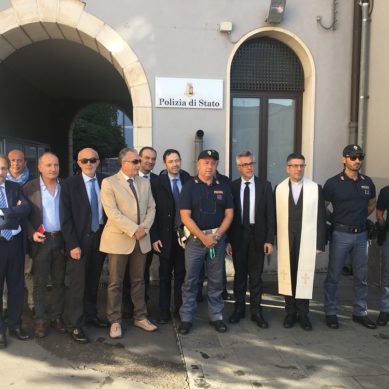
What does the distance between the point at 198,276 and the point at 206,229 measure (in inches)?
20.6

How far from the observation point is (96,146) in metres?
26.0

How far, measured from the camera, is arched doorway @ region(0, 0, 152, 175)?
241 inches

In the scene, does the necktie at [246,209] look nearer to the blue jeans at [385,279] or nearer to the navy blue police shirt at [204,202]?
the navy blue police shirt at [204,202]

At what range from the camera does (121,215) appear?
4148 mm

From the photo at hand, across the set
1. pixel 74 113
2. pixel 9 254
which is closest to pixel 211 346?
pixel 9 254

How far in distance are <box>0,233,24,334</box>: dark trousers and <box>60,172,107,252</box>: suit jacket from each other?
17.6 inches

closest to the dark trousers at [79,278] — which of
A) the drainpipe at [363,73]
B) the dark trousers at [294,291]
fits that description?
the dark trousers at [294,291]

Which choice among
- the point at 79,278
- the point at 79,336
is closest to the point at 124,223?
the point at 79,278

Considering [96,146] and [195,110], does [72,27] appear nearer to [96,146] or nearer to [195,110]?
[195,110]

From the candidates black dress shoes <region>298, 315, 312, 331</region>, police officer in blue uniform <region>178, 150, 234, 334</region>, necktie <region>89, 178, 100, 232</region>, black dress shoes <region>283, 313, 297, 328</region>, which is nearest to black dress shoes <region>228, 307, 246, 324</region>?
police officer in blue uniform <region>178, 150, 234, 334</region>

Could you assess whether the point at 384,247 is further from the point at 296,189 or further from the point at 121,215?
the point at 121,215

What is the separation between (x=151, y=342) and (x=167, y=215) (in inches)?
51.1

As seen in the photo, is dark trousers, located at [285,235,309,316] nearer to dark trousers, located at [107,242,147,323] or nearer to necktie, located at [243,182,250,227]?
necktie, located at [243,182,250,227]

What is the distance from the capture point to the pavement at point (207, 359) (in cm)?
348
